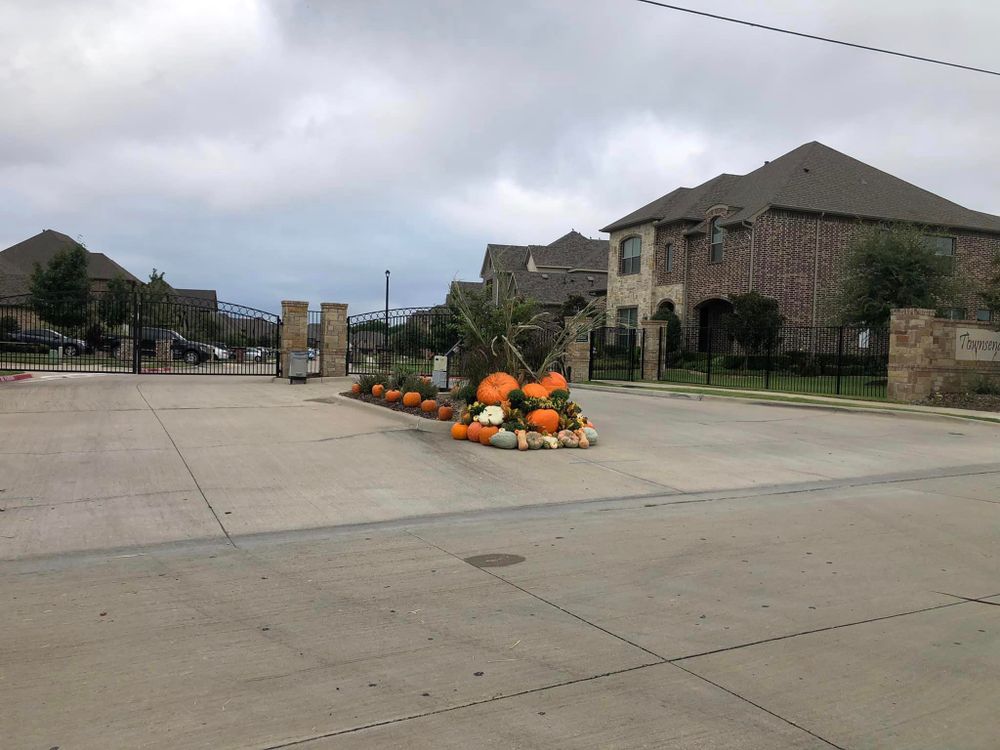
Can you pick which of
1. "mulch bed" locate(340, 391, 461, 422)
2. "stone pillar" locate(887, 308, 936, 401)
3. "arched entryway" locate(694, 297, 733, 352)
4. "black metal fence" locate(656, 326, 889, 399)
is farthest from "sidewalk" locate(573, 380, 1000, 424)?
"arched entryway" locate(694, 297, 733, 352)

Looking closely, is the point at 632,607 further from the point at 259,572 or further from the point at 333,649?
the point at 259,572

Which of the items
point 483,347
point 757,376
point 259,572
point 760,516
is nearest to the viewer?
point 259,572

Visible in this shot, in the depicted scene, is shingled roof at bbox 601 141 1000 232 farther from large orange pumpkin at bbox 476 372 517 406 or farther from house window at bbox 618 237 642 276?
large orange pumpkin at bbox 476 372 517 406

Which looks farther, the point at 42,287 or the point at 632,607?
the point at 42,287

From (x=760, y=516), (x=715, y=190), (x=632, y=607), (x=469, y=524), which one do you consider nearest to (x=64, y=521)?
(x=469, y=524)

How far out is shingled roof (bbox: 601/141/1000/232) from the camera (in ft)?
119

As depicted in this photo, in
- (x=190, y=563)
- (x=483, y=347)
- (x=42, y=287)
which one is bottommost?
(x=190, y=563)

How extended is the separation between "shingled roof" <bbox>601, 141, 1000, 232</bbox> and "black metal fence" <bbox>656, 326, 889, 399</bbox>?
19.8 feet

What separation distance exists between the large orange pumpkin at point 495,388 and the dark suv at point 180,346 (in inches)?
616

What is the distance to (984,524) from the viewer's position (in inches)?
320

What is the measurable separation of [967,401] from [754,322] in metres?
11.7

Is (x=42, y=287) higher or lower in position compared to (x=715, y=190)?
lower

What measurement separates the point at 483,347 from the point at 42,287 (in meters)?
37.0

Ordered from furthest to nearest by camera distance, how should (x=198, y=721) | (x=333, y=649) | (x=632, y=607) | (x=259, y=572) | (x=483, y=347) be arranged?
(x=483, y=347) < (x=259, y=572) < (x=632, y=607) < (x=333, y=649) < (x=198, y=721)
